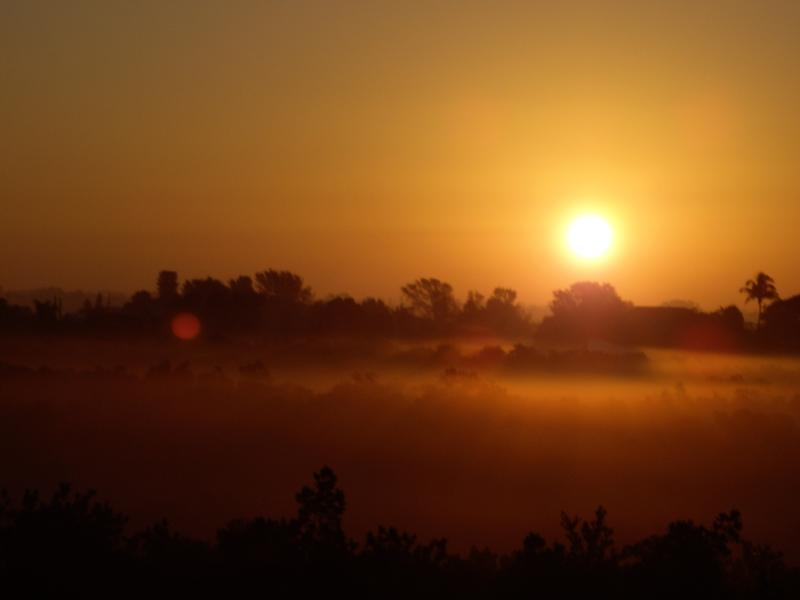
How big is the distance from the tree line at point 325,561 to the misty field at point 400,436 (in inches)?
1806

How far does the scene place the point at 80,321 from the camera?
72562 millimetres

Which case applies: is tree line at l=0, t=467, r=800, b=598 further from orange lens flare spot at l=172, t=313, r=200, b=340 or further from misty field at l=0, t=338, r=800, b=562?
orange lens flare spot at l=172, t=313, r=200, b=340

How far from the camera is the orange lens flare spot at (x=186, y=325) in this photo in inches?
2849

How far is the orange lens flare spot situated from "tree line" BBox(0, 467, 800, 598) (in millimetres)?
57552

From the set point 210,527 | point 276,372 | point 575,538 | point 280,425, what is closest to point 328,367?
point 276,372

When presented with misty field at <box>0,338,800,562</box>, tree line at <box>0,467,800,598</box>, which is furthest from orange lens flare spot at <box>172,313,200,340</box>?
tree line at <box>0,467,800,598</box>

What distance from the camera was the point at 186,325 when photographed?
237 feet

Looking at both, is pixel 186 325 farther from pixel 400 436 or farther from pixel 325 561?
pixel 325 561

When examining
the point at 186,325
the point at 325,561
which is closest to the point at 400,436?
the point at 186,325

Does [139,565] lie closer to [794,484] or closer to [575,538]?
[575,538]

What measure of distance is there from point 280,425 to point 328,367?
638 inches

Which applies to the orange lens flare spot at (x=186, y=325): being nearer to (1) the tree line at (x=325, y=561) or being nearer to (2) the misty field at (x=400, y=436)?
(2) the misty field at (x=400, y=436)

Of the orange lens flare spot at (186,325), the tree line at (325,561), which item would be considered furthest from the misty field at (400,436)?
the tree line at (325,561)

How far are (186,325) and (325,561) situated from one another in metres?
59.5
